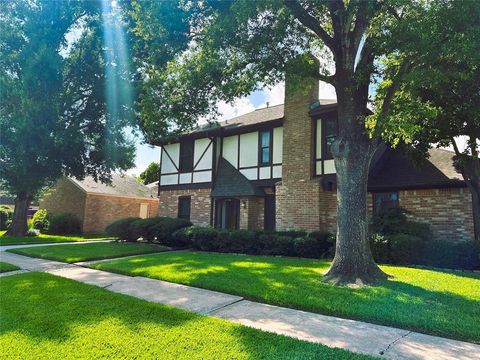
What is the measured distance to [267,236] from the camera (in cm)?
1314

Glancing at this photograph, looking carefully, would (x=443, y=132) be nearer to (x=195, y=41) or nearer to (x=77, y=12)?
(x=195, y=41)

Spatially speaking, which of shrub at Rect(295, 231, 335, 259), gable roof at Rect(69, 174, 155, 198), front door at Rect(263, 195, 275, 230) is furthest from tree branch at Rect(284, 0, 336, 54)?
gable roof at Rect(69, 174, 155, 198)

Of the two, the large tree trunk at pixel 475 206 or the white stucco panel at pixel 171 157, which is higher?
the white stucco panel at pixel 171 157

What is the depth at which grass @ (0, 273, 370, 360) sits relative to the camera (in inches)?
152

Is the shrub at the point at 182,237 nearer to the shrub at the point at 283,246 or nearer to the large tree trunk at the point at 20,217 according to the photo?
the shrub at the point at 283,246

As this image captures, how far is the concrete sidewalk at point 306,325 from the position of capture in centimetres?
411

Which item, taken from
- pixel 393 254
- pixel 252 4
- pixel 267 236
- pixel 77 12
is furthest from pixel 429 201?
pixel 77 12

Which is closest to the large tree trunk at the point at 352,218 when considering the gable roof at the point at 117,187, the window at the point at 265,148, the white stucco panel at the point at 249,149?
the window at the point at 265,148

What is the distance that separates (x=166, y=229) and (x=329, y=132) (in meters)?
8.30

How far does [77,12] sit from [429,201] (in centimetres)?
1914

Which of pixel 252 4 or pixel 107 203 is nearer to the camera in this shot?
pixel 252 4

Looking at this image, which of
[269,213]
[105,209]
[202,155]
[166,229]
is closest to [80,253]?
[166,229]

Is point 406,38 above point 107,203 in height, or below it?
above

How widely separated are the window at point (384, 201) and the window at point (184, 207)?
10056 mm
